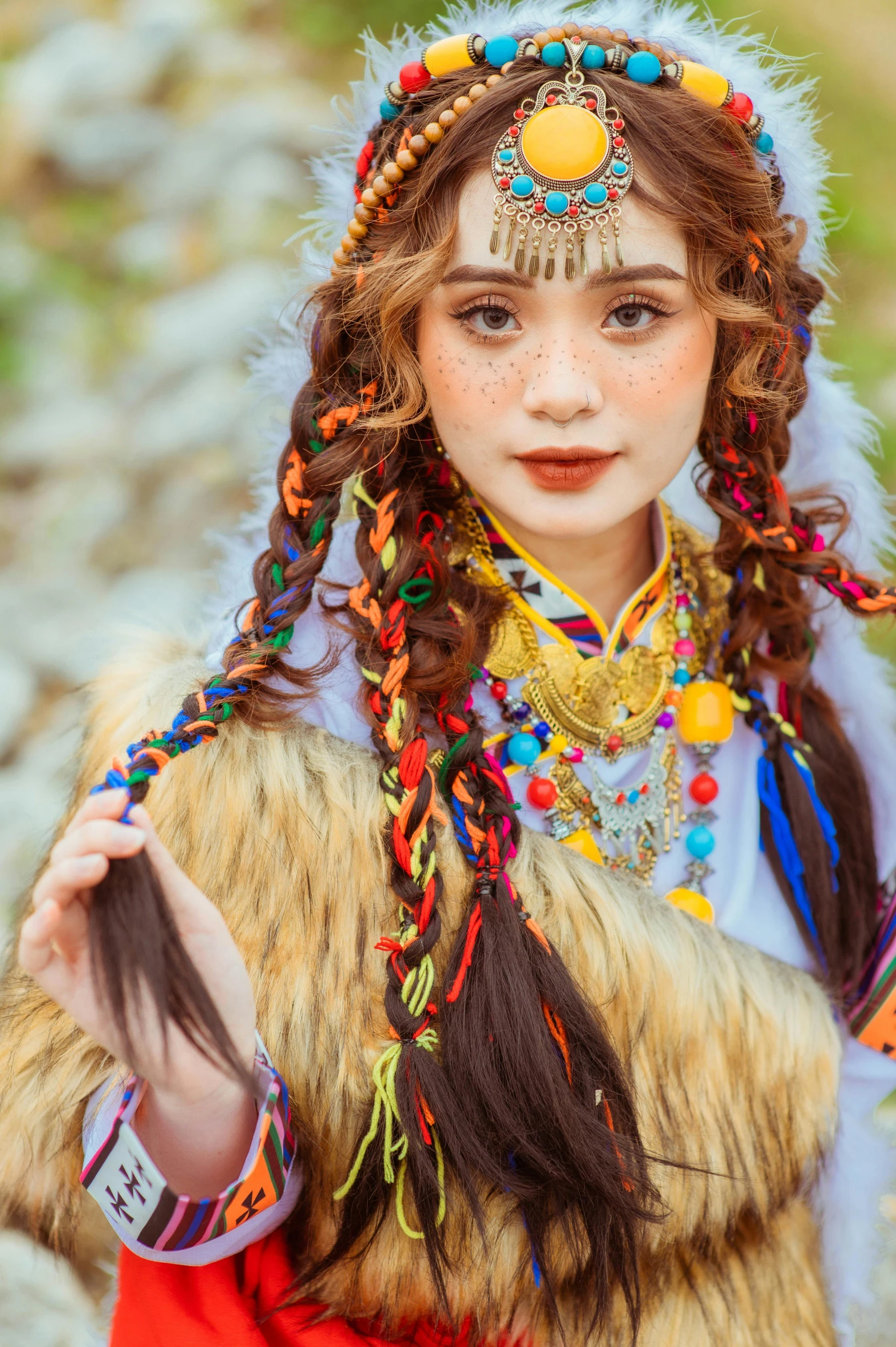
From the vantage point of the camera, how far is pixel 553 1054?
123cm

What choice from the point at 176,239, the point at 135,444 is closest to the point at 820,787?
the point at 135,444

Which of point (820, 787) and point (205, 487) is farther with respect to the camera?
point (205, 487)

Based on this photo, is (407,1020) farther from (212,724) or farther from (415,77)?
(415,77)

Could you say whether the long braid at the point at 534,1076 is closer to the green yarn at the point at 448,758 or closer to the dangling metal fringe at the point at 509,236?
the green yarn at the point at 448,758

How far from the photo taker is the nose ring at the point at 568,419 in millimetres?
1243

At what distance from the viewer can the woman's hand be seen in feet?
3.18

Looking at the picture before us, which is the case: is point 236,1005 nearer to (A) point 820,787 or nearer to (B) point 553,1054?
(B) point 553,1054

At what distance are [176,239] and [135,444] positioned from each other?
3.18ft

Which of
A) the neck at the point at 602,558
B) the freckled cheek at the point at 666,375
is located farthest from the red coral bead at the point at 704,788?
the freckled cheek at the point at 666,375

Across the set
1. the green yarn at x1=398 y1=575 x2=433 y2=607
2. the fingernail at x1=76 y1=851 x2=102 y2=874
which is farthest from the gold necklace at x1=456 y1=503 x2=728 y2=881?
the fingernail at x1=76 y1=851 x2=102 y2=874

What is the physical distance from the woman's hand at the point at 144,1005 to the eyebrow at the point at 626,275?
26.0 inches

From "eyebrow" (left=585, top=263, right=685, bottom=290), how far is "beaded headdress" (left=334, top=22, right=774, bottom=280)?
11 millimetres

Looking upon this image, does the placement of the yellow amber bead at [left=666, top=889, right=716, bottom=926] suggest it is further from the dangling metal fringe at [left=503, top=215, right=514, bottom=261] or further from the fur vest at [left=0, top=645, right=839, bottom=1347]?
the dangling metal fringe at [left=503, top=215, right=514, bottom=261]

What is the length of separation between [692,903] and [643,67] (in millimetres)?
892
